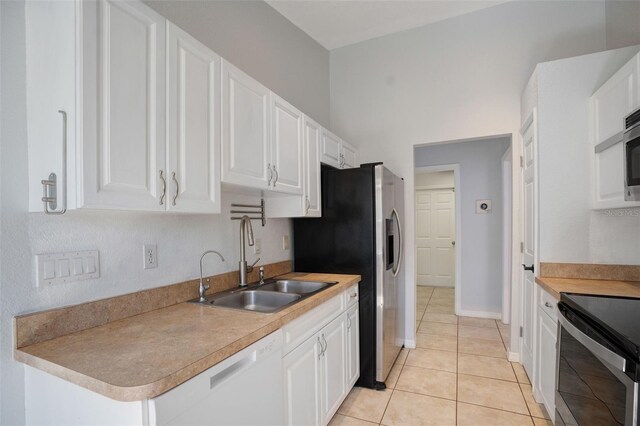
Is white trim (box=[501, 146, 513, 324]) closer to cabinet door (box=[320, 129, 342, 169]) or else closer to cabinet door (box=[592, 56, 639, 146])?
cabinet door (box=[592, 56, 639, 146])

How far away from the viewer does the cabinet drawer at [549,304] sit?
5.76 feet

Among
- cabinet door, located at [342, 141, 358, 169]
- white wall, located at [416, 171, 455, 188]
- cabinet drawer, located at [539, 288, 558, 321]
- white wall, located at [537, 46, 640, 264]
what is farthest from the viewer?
white wall, located at [416, 171, 455, 188]

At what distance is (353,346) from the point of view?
89.4 inches

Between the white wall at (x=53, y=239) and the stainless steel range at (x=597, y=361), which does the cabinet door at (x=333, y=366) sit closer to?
the white wall at (x=53, y=239)

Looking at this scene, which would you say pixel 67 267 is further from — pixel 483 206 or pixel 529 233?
pixel 483 206

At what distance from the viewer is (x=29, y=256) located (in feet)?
Answer: 3.61

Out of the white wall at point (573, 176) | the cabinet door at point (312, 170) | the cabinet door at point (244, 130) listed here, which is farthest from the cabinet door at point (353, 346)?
the white wall at point (573, 176)

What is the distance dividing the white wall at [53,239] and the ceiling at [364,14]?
3.60 ft

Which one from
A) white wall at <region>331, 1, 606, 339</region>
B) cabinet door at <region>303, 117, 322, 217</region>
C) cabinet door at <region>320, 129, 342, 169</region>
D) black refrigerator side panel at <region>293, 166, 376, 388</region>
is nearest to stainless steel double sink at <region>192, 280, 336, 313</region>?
black refrigerator side panel at <region>293, 166, 376, 388</region>

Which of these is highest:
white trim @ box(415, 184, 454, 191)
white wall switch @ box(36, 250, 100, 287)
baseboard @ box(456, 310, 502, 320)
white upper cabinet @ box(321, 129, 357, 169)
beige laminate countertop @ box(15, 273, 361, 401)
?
white upper cabinet @ box(321, 129, 357, 169)

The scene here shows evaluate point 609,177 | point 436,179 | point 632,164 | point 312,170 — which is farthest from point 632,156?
point 436,179

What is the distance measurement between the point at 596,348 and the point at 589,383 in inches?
8.7

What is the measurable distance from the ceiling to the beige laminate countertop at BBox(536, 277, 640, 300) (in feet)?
8.17

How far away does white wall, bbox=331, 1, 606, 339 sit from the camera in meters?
2.71
